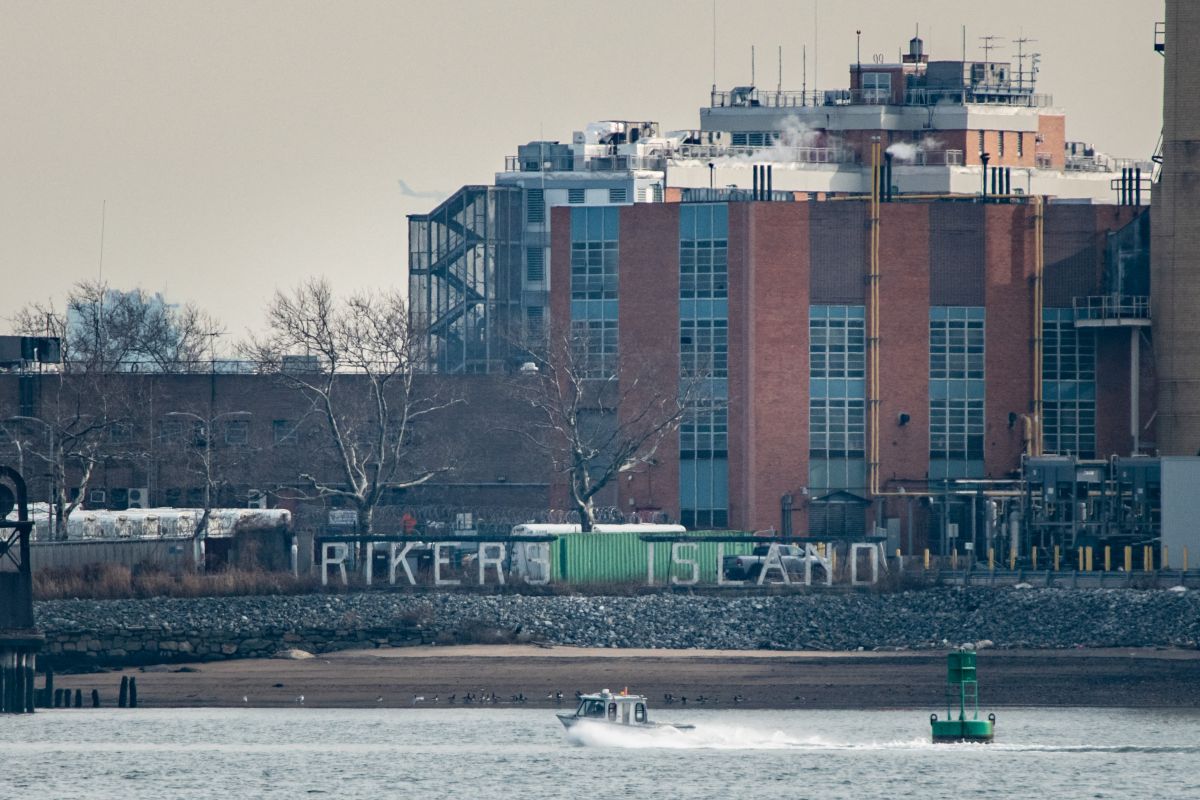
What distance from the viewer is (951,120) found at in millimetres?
184125

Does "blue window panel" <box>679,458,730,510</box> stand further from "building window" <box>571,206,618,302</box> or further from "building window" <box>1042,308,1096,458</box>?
"building window" <box>1042,308,1096,458</box>

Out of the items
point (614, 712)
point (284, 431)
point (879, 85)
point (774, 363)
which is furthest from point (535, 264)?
point (614, 712)

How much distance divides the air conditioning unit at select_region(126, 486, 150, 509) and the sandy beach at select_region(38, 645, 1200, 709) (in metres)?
41.4

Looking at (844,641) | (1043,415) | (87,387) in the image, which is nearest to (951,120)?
(1043,415)

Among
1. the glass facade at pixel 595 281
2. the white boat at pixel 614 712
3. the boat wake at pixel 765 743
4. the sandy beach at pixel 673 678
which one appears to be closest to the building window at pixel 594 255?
the glass facade at pixel 595 281

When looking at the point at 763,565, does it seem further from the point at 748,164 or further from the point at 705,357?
the point at 748,164

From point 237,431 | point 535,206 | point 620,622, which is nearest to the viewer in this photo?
point 620,622

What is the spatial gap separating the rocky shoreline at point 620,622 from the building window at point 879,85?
3753 inches

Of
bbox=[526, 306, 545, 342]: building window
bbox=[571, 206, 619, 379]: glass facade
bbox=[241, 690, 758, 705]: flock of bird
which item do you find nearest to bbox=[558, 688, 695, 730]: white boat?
bbox=[241, 690, 758, 705]: flock of bird

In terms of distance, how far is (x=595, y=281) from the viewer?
122250 millimetres

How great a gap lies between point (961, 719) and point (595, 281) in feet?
191

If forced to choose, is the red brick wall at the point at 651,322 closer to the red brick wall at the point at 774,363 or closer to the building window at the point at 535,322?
the red brick wall at the point at 774,363

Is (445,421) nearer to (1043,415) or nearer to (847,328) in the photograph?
(847,328)

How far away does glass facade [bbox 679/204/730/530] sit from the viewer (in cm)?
11894
